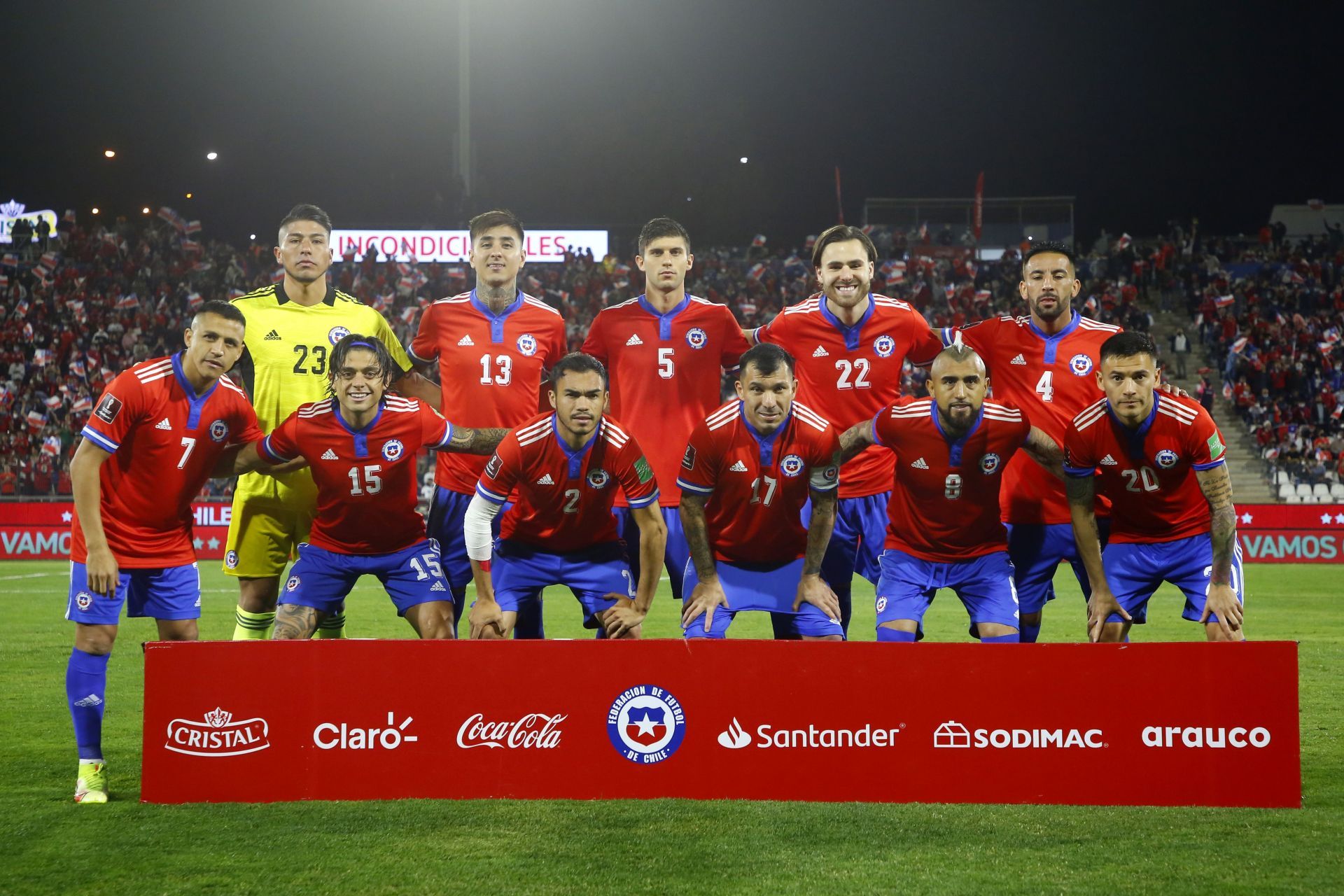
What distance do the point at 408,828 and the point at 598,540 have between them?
1.94 meters

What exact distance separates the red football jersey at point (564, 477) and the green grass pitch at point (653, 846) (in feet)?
4.08

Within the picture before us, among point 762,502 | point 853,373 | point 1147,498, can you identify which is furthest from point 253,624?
point 1147,498

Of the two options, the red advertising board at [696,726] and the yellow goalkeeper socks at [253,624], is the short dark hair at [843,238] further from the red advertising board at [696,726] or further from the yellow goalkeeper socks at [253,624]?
the yellow goalkeeper socks at [253,624]

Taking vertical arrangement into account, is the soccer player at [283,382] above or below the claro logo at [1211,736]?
above

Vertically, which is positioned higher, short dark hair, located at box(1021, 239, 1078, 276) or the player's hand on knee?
short dark hair, located at box(1021, 239, 1078, 276)

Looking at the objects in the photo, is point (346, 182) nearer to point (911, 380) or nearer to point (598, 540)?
point (911, 380)

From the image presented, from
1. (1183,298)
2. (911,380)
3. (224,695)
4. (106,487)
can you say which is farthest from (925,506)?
(1183,298)

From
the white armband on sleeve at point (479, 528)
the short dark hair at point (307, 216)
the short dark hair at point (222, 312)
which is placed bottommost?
the white armband on sleeve at point (479, 528)

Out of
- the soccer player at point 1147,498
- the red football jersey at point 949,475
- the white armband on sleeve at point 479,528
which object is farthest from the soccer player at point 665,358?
the soccer player at point 1147,498

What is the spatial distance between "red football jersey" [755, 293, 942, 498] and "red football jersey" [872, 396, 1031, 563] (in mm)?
489

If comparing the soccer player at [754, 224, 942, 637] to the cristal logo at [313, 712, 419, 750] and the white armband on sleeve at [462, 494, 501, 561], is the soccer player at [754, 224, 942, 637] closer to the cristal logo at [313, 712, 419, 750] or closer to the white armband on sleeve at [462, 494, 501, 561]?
the white armband on sleeve at [462, 494, 501, 561]

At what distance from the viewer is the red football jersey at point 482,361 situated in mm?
6336

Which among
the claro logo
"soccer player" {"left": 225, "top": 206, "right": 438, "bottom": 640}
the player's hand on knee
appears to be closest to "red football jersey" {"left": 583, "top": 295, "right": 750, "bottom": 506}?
the player's hand on knee

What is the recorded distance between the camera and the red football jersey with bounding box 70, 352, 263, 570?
5.38 metres
